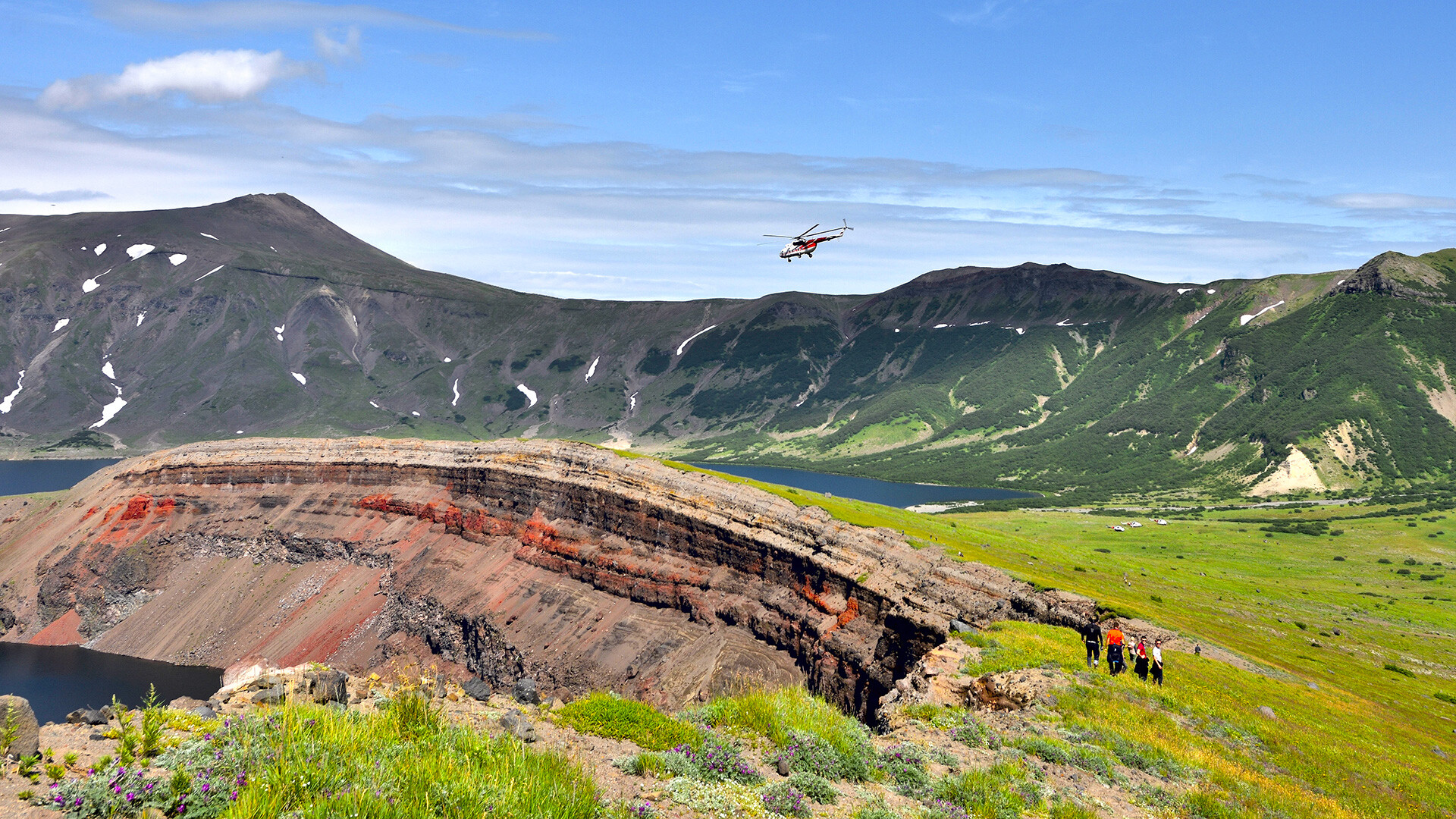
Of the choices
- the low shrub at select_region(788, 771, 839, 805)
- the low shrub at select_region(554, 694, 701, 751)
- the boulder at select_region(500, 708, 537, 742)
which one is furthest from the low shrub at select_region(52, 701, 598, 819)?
the low shrub at select_region(788, 771, 839, 805)

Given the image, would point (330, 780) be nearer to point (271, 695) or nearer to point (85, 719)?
point (271, 695)

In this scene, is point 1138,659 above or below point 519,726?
below

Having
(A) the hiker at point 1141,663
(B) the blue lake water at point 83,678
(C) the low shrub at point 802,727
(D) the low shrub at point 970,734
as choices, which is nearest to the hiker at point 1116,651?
(A) the hiker at point 1141,663

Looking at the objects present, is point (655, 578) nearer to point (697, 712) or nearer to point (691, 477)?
point (691, 477)

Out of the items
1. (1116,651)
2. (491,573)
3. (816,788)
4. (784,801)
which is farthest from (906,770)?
(491,573)

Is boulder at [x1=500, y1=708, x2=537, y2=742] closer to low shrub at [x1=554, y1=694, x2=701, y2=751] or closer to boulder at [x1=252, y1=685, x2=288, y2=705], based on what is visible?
low shrub at [x1=554, y1=694, x2=701, y2=751]

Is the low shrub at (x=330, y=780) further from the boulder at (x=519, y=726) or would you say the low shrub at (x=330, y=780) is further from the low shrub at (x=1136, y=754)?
the low shrub at (x=1136, y=754)
